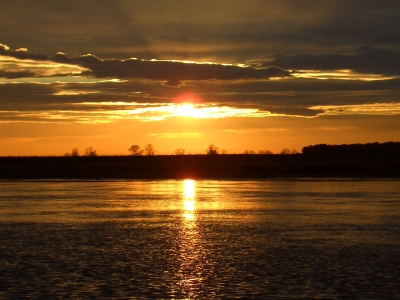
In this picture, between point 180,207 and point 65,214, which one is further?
point 180,207

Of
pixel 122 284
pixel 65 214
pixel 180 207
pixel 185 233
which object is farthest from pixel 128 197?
pixel 122 284

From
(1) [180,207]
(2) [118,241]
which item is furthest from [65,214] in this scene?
(2) [118,241]

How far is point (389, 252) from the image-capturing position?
61.6 feet

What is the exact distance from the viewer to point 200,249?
64.8 feet

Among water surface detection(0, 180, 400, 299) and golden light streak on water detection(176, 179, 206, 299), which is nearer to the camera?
water surface detection(0, 180, 400, 299)

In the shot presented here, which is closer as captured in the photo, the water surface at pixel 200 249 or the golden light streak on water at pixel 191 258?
the water surface at pixel 200 249

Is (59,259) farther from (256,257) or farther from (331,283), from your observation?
(331,283)

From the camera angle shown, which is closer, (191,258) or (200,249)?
(191,258)

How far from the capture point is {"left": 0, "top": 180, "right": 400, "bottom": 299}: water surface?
47.3 ft

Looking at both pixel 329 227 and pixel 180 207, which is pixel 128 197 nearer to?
pixel 180 207

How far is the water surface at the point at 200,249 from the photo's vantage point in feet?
47.3

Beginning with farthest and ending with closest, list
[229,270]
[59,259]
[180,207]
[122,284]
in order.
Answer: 1. [180,207]
2. [59,259]
3. [229,270]
4. [122,284]

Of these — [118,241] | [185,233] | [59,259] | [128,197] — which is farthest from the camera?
[128,197]

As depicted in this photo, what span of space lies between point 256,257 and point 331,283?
3.66m
